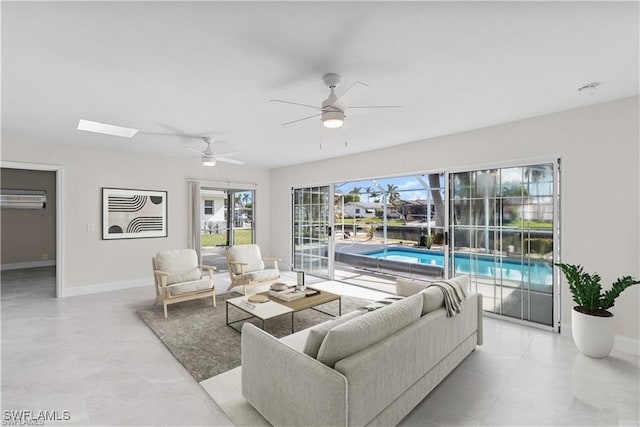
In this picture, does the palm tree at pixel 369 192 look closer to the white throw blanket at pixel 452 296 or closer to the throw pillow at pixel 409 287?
the throw pillow at pixel 409 287

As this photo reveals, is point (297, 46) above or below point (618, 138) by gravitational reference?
above

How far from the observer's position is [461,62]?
7.27 ft

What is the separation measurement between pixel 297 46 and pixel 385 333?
6.50 feet

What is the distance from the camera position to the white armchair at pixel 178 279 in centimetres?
391

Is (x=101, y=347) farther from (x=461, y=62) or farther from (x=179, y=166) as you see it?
(x=461, y=62)

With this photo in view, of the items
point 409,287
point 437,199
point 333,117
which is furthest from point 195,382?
point 437,199

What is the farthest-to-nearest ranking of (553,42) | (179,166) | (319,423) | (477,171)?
(179,166)
(477,171)
(553,42)
(319,423)

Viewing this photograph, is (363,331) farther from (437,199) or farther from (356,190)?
(356,190)

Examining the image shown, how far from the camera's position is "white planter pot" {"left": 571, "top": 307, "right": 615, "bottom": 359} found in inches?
106

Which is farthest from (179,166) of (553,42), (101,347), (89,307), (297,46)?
(553,42)

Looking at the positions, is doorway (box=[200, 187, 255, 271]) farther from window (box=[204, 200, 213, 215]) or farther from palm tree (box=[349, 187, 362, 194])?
palm tree (box=[349, 187, 362, 194])

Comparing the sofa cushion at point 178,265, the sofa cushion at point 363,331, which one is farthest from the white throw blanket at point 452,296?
the sofa cushion at point 178,265

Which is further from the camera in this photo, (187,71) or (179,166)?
(179,166)

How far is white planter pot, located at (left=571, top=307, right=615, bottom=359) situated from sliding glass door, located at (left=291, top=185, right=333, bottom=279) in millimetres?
3995
